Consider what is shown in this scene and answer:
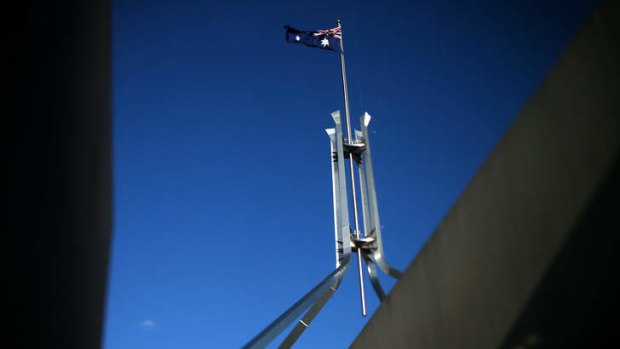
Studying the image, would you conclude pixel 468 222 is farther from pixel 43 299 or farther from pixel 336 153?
pixel 336 153

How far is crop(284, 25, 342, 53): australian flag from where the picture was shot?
41.6 ft

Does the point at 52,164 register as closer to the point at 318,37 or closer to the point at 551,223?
the point at 551,223

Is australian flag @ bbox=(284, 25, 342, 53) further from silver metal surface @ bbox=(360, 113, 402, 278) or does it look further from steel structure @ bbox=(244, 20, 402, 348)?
silver metal surface @ bbox=(360, 113, 402, 278)

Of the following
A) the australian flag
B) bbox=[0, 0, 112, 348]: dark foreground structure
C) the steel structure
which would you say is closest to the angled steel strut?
the steel structure

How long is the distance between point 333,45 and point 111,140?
33.4ft

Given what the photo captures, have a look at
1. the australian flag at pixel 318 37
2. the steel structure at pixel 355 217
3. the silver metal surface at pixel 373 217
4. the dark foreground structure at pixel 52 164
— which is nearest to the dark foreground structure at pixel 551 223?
the dark foreground structure at pixel 52 164

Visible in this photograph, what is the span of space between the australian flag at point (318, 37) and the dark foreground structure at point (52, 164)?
31.8 ft

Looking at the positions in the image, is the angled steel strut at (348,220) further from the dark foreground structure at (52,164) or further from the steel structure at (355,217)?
the dark foreground structure at (52,164)

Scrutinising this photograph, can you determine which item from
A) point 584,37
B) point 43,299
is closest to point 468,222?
point 584,37

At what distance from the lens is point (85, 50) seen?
9.09ft

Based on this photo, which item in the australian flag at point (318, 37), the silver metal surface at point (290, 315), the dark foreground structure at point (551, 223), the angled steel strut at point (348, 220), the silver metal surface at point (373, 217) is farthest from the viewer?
the australian flag at point (318, 37)

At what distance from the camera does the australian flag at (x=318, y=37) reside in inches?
499

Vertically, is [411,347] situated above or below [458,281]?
below

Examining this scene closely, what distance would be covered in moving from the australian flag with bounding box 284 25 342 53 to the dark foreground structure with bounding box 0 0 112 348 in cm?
969
